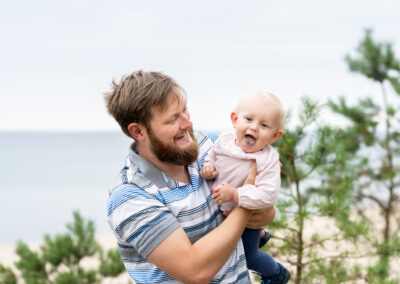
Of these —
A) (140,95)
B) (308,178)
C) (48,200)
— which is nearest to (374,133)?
(308,178)

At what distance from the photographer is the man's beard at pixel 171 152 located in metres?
1.62

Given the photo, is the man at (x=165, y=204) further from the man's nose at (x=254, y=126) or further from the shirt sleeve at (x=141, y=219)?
the man's nose at (x=254, y=126)

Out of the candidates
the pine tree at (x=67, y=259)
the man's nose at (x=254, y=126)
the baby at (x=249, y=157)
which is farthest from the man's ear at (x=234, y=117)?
the pine tree at (x=67, y=259)

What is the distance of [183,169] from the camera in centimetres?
172

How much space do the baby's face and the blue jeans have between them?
0.37 m

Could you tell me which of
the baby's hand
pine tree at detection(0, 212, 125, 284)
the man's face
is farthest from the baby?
pine tree at detection(0, 212, 125, 284)

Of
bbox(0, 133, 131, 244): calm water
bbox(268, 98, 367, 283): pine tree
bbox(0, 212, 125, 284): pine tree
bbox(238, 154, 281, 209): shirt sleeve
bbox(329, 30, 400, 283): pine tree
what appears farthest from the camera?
bbox(0, 133, 131, 244): calm water

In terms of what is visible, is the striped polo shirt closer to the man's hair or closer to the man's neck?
the man's neck

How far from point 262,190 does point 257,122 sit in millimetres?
242

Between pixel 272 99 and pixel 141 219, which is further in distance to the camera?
pixel 272 99

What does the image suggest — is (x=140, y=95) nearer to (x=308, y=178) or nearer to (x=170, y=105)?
(x=170, y=105)

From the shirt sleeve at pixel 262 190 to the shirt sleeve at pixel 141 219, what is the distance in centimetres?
25

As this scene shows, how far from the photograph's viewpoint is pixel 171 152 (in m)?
1.61

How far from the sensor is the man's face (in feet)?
5.30
